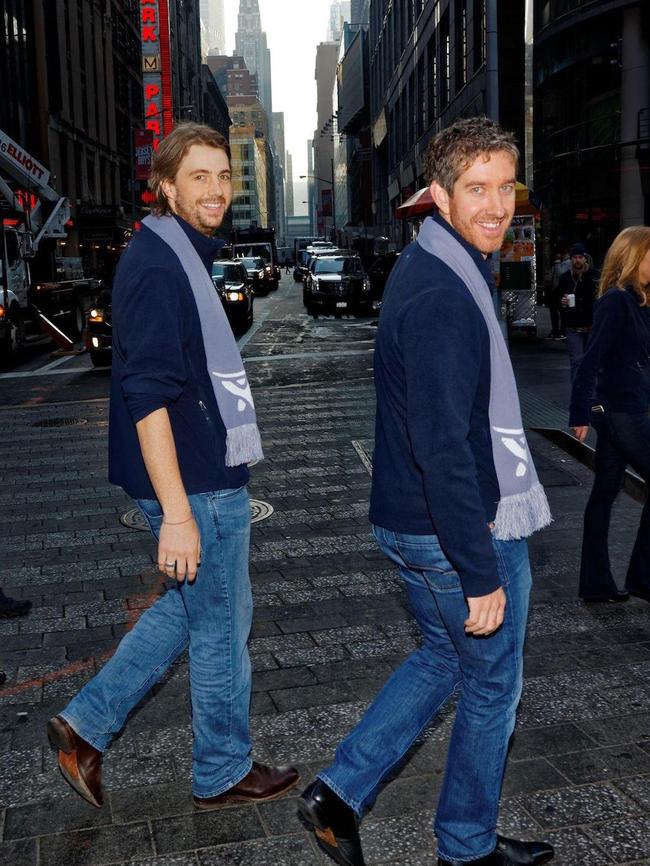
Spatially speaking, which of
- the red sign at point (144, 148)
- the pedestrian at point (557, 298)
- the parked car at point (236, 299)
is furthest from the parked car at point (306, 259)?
the pedestrian at point (557, 298)

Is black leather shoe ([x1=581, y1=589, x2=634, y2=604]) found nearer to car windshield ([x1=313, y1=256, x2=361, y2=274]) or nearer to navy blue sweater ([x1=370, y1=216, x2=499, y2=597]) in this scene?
navy blue sweater ([x1=370, y1=216, x2=499, y2=597])

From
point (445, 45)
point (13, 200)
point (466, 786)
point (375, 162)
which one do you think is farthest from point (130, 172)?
point (466, 786)

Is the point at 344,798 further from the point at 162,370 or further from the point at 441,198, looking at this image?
the point at 441,198

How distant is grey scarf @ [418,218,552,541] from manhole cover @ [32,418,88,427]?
33.1 ft

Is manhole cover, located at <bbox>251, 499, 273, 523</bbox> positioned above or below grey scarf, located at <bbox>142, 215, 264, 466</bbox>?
below

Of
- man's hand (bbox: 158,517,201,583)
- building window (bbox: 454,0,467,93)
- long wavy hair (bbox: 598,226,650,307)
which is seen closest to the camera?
man's hand (bbox: 158,517,201,583)

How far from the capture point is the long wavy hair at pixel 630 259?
5023mm

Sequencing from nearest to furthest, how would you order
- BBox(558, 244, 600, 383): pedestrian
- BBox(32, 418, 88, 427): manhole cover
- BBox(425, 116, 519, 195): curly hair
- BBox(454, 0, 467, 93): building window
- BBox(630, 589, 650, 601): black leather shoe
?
BBox(425, 116, 519, 195): curly hair
BBox(630, 589, 650, 601): black leather shoe
BBox(558, 244, 600, 383): pedestrian
BBox(32, 418, 88, 427): manhole cover
BBox(454, 0, 467, 93): building window

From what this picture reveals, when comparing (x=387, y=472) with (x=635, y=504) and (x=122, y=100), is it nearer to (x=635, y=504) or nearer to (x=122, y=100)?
(x=635, y=504)


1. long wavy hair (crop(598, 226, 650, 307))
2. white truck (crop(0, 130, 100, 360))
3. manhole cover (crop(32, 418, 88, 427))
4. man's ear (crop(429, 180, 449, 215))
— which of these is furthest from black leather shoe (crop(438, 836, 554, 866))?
white truck (crop(0, 130, 100, 360))

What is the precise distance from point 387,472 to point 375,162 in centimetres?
8694

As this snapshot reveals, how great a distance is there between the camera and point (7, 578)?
612 cm

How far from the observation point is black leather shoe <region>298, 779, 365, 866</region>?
289 cm

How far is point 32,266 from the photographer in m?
27.5
